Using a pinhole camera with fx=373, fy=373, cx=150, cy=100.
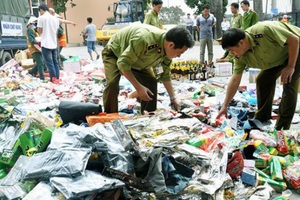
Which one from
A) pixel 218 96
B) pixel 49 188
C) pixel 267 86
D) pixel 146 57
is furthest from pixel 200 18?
pixel 49 188

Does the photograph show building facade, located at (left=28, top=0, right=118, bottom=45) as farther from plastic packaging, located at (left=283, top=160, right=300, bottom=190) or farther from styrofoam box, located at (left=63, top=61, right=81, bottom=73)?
plastic packaging, located at (left=283, top=160, right=300, bottom=190)

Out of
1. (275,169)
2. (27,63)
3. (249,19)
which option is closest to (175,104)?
(275,169)

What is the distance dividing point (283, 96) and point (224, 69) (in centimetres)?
→ 462

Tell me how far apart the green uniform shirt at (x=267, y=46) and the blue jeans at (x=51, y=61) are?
5.07 meters

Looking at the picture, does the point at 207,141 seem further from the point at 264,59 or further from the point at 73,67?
the point at 73,67

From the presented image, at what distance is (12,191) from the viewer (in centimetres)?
250

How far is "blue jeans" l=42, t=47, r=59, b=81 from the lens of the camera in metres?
8.03

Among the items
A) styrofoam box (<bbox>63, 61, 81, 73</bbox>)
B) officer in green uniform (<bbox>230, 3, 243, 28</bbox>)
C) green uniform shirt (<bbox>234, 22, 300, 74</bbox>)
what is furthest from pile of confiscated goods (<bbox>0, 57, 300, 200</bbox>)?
styrofoam box (<bbox>63, 61, 81, 73</bbox>)

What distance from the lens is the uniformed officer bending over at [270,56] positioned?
3.70 m

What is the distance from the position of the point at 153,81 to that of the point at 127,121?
1098mm

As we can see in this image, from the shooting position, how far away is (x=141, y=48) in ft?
11.4

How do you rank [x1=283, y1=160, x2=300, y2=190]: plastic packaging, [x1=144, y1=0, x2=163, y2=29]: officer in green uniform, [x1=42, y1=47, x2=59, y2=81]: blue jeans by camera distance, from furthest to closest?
[x1=144, y1=0, x2=163, y2=29]: officer in green uniform, [x1=42, y1=47, x2=59, y2=81]: blue jeans, [x1=283, y1=160, x2=300, y2=190]: plastic packaging

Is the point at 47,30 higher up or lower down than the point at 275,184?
higher up

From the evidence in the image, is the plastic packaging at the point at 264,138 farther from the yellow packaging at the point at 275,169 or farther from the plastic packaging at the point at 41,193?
the plastic packaging at the point at 41,193
